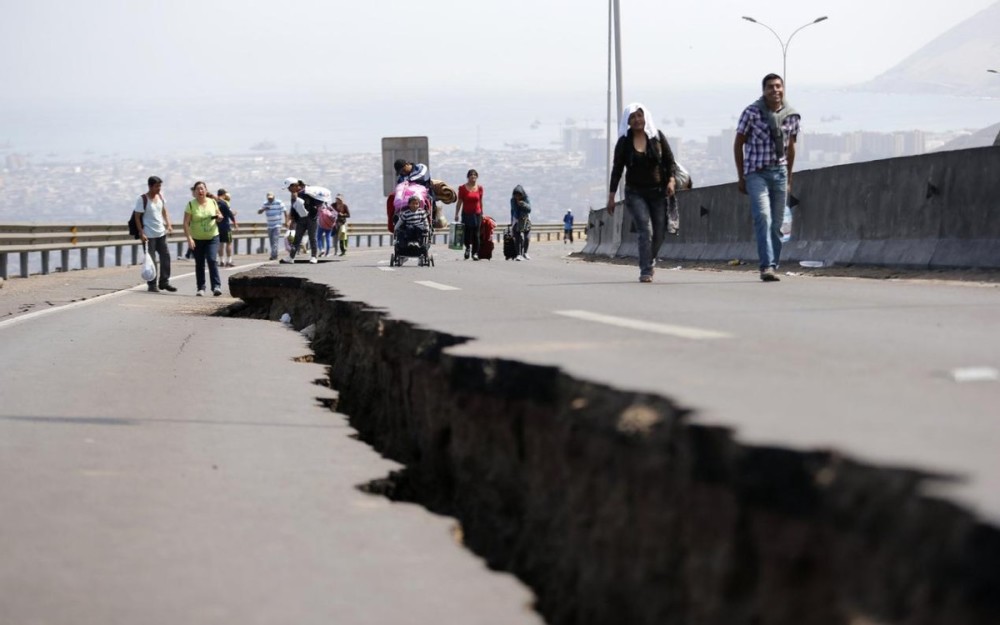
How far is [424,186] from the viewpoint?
22.9m

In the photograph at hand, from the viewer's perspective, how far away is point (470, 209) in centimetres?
2875

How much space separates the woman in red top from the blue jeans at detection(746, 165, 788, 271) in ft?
48.0

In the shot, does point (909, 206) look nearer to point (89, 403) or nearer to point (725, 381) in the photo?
point (89, 403)

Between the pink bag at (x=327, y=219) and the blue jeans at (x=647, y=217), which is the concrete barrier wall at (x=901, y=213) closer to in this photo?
the blue jeans at (x=647, y=217)

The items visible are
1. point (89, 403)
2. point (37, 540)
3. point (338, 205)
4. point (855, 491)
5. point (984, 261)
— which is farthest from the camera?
point (338, 205)

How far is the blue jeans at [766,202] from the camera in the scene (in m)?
14.0

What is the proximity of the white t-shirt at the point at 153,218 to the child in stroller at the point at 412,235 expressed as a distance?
3.42 metres

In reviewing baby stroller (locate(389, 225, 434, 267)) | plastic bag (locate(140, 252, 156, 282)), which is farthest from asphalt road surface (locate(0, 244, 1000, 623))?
baby stroller (locate(389, 225, 434, 267))

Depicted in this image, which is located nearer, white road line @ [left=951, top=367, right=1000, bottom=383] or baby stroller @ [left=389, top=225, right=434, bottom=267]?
white road line @ [left=951, top=367, right=1000, bottom=383]

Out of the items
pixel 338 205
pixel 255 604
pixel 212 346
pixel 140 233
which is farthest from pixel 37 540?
pixel 338 205

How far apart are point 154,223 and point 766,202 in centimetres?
1100

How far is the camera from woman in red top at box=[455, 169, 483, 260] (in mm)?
28812

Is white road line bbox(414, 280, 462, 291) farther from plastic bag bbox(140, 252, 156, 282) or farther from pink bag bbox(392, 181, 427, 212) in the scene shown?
plastic bag bbox(140, 252, 156, 282)

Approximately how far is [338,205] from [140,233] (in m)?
20.3
